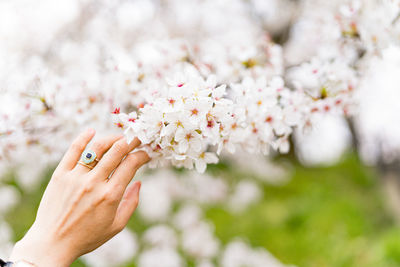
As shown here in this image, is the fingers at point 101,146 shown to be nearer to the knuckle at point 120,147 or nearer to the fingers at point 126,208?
the knuckle at point 120,147

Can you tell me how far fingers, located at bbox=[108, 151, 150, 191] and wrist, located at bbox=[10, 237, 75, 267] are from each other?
0.28m

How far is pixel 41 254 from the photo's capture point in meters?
1.15

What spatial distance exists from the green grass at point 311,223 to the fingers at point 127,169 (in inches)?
106

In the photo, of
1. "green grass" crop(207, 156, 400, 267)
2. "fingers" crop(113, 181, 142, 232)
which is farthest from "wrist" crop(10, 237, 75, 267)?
"green grass" crop(207, 156, 400, 267)

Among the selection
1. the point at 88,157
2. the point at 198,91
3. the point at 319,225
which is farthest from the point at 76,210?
the point at 319,225

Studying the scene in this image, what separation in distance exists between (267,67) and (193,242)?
7.00 feet

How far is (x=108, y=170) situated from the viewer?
1228 millimetres

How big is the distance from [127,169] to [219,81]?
89 cm

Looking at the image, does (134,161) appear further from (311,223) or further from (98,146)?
(311,223)

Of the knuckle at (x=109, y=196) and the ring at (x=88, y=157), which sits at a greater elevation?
the ring at (x=88, y=157)

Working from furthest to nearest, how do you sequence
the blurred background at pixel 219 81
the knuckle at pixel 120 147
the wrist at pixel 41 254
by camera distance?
the blurred background at pixel 219 81 < the knuckle at pixel 120 147 < the wrist at pixel 41 254

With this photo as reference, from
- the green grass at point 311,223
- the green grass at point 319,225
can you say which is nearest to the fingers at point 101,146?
the green grass at point 311,223

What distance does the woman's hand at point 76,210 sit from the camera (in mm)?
1171

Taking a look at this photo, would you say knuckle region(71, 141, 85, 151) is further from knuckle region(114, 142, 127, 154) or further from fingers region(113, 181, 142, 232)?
fingers region(113, 181, 142, 232)
